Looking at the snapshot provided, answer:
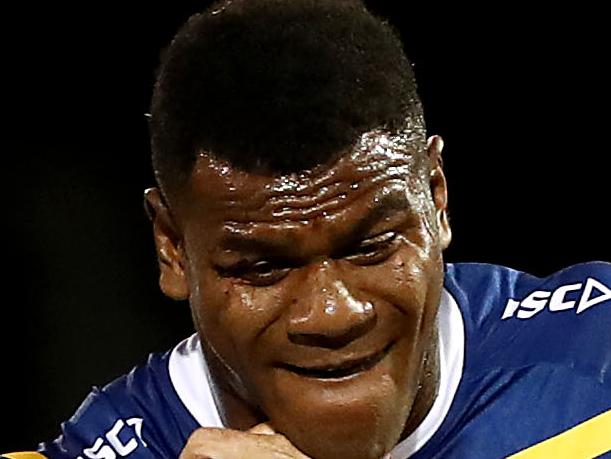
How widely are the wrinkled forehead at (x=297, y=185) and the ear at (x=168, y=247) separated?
4.1 inches

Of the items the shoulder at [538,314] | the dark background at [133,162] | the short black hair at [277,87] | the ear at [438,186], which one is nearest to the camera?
the short black hair at [277,87]

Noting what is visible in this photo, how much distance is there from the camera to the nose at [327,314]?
118 centimetres

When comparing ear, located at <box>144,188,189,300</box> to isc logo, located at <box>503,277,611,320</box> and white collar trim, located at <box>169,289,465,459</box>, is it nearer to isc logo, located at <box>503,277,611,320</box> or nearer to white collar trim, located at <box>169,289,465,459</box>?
white collar trim, located at <box>169,289,465,459</box>

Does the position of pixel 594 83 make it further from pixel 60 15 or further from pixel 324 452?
pixel 324 452

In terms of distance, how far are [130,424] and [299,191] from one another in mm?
383

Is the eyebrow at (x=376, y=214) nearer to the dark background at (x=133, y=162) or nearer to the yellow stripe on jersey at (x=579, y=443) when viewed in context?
the yellow stripe on jersey at (x=579, y=443)

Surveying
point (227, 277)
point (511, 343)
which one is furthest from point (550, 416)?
point (227, 277)

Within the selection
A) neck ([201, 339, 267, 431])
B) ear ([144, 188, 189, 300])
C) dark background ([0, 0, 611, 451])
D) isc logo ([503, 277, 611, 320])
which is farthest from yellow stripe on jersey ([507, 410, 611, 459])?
dark background ([0, 0, 611, 451])

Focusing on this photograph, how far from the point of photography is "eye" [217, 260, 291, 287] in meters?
1.21

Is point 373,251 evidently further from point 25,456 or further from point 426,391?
point 25,456

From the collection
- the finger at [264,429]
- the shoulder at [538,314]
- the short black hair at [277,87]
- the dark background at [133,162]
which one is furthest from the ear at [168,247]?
the dark background at [133,162]

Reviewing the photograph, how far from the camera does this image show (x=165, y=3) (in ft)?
6.54

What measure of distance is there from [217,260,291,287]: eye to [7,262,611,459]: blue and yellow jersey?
271 mm

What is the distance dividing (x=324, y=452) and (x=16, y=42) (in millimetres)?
1019
